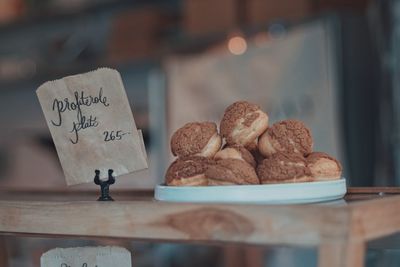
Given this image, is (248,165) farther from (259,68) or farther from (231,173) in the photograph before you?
(259,68)

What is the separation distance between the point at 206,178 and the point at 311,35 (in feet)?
5.28

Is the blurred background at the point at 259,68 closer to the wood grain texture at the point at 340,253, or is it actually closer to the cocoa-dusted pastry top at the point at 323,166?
the cocoa-dusted pastry top at the point at 323,166

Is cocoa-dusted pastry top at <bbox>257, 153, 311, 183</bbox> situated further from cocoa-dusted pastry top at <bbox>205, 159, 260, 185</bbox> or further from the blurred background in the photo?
the blurred background

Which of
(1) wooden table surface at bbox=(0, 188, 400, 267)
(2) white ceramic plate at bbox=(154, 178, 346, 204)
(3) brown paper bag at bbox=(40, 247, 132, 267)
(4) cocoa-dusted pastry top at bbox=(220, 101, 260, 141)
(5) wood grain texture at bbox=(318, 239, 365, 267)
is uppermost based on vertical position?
(4) cocoa-dusted pastry top at bbox=(220, 101, 260, 141)

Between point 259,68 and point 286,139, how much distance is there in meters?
1.67

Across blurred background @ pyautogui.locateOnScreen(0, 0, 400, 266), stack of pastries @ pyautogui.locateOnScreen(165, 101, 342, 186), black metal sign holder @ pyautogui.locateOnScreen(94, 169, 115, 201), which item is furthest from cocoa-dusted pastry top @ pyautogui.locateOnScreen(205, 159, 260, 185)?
blurred background @ pyautogui.locateOnScreen(0, 0, 400, 266)

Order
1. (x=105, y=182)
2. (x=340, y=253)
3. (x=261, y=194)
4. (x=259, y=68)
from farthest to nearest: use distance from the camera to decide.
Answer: (x=259, y=68), (x=105, y=182), (x=261, y=194), (x=340, y=253)

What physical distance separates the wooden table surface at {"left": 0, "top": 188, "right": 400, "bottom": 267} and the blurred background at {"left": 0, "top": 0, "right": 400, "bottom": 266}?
2.17 ft

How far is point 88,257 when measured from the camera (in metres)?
0.84

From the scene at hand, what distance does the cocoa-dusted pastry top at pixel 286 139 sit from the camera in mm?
800

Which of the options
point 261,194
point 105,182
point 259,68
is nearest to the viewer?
point 261,194

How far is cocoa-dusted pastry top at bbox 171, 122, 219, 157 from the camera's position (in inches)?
32.1

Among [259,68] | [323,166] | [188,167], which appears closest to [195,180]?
[188,167]

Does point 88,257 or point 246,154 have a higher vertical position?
point 246,154
